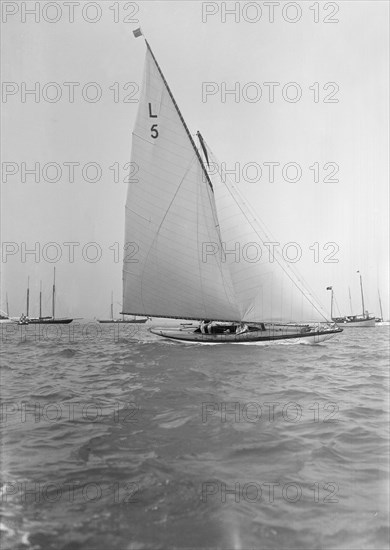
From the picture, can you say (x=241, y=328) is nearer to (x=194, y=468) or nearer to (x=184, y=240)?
(x=184, y=240)

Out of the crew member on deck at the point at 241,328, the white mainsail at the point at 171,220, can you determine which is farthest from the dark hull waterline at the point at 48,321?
the crew member on deck at the point at 241,328

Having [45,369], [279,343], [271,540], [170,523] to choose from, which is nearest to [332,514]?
[271,540]

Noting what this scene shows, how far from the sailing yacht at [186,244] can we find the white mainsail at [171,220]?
6 centimetres

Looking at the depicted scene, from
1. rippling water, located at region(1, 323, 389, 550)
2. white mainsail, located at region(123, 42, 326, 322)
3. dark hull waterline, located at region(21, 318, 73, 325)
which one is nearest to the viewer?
rippling water, located at region(1, 323, 389, 550)

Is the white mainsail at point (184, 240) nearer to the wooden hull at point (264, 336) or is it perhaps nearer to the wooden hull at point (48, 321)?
the wooden hull at point (264, 336)

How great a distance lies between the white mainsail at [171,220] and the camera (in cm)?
2473

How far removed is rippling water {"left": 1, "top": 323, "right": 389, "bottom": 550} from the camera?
3469 mm

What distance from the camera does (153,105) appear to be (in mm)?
25719

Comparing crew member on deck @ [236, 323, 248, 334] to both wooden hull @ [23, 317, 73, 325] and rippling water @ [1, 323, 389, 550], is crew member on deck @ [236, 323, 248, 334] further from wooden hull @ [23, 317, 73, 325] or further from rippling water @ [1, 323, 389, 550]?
wooden hull @ [23, 317, 73, 325]

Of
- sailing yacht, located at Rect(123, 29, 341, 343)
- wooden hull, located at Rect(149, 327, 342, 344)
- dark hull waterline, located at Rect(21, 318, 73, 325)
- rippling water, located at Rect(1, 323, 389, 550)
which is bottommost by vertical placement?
dark hull waterline, located at Rect(21, 318, 73, 325)

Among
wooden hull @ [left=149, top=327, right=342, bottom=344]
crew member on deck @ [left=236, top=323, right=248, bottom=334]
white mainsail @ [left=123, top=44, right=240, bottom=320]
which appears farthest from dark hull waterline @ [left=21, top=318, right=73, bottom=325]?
crew member on deck @ [left=236, top=323, right=248, bottom=334]

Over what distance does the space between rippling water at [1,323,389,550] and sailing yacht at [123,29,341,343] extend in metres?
14.3

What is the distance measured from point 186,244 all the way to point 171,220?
1770 millimetres

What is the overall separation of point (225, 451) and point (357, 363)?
13.2 meters
